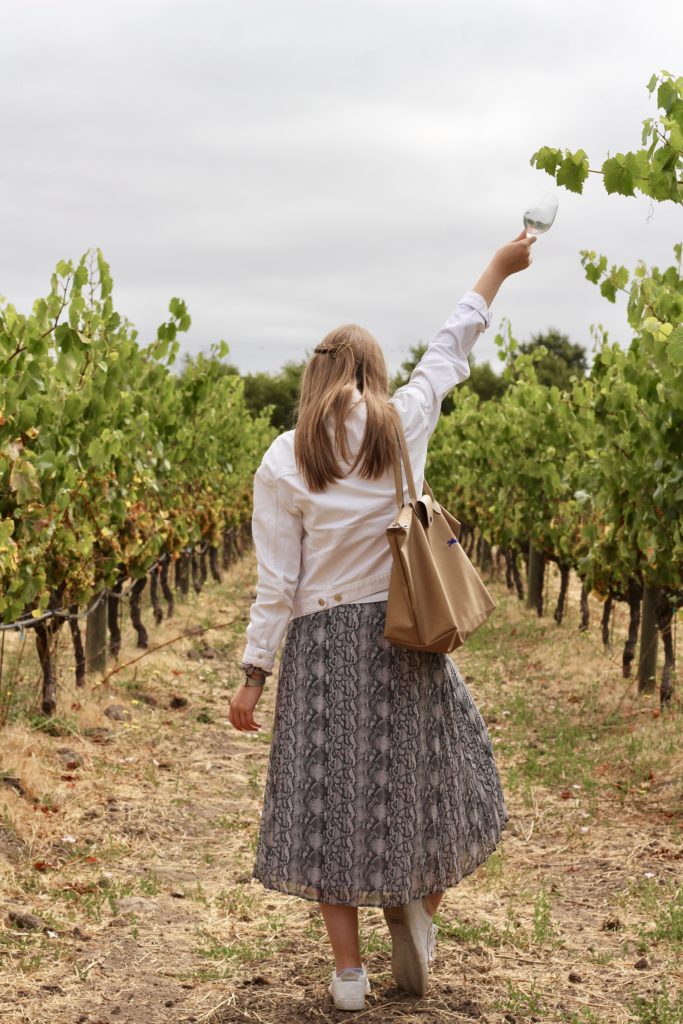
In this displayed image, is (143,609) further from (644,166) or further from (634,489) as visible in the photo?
(644,166)

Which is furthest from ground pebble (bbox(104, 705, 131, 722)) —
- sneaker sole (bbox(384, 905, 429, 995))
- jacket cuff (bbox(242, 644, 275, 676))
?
jacket cuff (bbox(242, 644, 275, 676))

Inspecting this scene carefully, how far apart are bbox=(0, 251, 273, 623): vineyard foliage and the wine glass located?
2.48 metres

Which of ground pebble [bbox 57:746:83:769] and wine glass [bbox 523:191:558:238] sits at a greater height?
wine glass [bbox 523:191:558:238]

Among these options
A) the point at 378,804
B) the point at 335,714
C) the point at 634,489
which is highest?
the point at 634,489

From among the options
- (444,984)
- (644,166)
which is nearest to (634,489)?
(644,166)

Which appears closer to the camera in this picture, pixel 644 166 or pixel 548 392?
pixel 644 166

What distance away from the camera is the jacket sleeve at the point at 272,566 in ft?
9.00

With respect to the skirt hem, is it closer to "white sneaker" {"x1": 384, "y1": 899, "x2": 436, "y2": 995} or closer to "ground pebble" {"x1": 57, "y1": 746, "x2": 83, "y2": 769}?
"white sneaker" {"x1": 384, "y1": 899, "x2": 436, "y2": 995}

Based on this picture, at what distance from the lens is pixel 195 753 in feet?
20.7

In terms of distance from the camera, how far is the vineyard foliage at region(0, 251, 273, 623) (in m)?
5.08

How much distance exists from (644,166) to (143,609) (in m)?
9.85

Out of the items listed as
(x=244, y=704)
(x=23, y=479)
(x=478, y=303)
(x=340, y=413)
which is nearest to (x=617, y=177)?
(x=478, y=303)

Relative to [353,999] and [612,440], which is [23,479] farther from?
A: [612,440]

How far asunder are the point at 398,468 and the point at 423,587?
317 millimetres
